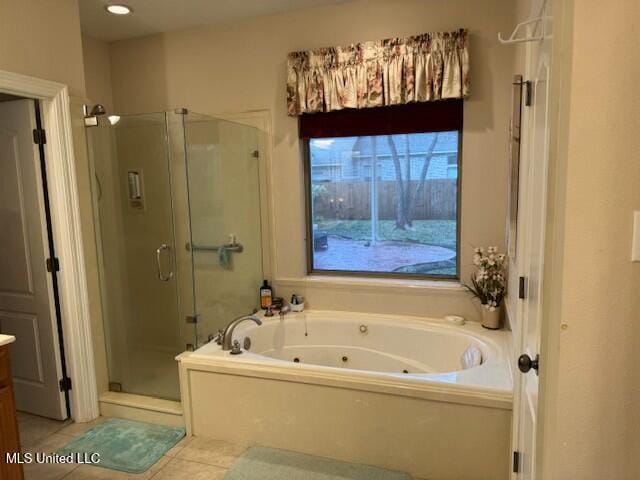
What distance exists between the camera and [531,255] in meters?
1.50

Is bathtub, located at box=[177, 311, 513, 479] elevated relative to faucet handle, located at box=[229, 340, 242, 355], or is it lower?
lower

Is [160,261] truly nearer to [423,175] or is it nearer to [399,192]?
[399,192]

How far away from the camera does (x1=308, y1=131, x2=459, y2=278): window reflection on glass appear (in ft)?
9.97

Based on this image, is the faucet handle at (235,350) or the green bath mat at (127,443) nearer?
the green bath mat at (127,443)

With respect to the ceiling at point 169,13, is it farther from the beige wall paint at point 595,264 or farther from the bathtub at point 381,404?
the beige wall paint at point 595,264

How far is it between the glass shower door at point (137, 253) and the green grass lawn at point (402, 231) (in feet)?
4.01

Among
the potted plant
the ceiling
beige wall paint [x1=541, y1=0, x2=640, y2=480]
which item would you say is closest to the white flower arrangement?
the potted plant

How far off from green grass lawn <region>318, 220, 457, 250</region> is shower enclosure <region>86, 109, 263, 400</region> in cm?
83

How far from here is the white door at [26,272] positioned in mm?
2533

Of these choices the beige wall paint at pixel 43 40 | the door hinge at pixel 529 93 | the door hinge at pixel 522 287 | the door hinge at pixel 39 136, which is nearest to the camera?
the door hinge at pixel 529 93

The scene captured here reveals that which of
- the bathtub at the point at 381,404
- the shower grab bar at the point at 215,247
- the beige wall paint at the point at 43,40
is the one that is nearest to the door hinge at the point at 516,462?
the bathtub at the point at 381,404

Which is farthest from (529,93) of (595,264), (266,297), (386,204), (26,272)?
(26,272)

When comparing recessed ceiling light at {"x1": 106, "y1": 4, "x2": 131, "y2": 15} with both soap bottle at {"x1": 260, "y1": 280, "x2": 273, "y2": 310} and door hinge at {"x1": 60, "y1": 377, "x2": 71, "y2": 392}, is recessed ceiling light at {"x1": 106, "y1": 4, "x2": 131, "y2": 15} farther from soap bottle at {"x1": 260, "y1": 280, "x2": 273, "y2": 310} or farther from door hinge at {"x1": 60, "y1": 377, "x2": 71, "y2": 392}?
door hinge at {"x1": 60, "y1": 377, "x2": 71, "y2": 392}

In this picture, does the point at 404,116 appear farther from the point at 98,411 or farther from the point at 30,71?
the point at 98,411
